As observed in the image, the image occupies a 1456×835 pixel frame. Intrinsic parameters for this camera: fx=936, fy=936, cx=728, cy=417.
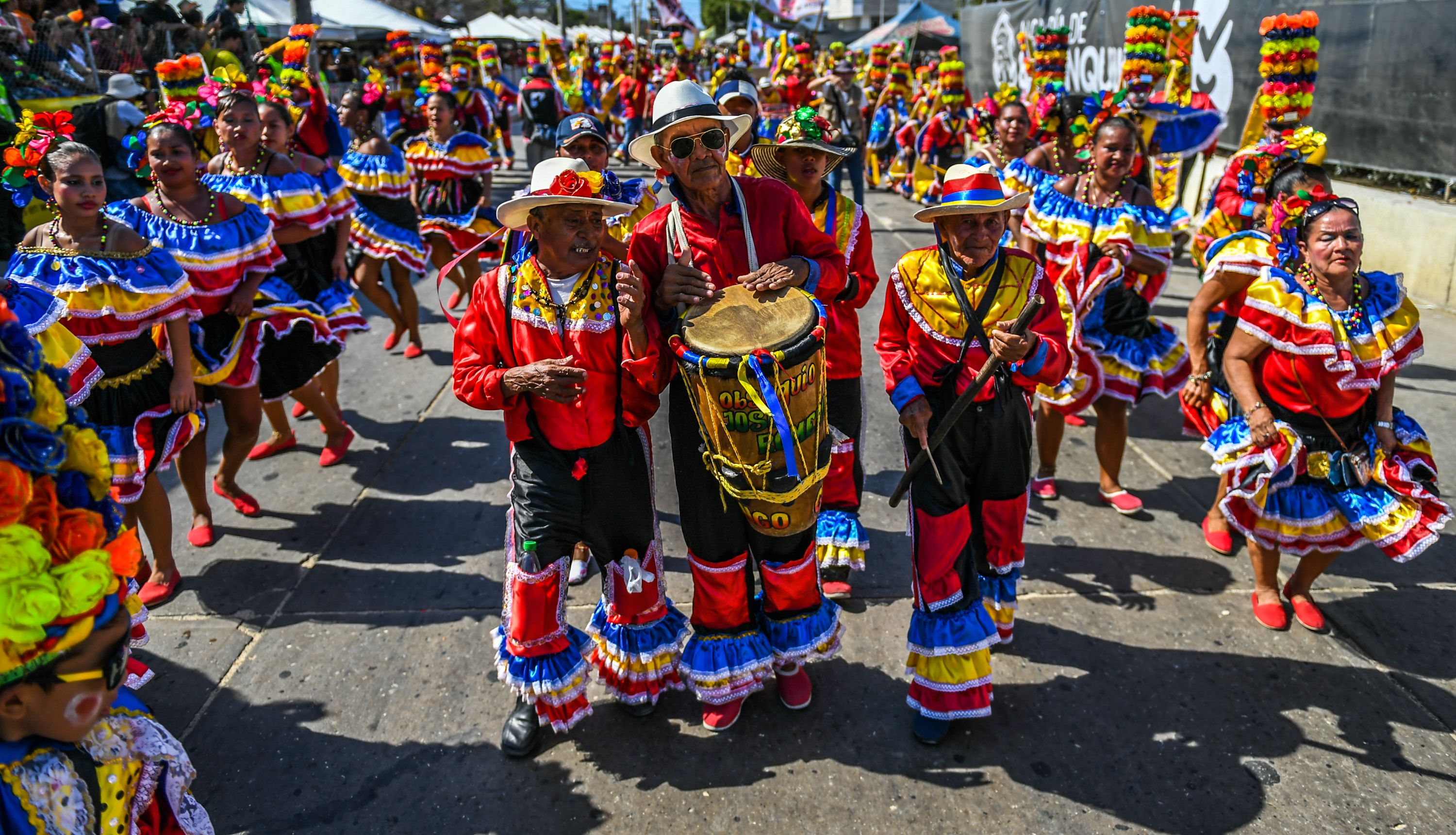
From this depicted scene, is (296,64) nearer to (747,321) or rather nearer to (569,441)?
(569,441)

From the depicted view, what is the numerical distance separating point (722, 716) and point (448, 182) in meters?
5.74

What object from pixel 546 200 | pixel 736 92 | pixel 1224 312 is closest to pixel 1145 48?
pixel 736 92

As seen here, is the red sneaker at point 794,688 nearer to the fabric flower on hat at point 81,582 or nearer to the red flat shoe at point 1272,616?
the red flat shoe at point 1272,616

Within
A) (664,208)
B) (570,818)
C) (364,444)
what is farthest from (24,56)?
(570,818)

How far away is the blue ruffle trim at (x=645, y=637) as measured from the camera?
337 centimetres

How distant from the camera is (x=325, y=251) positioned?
5.84 meters

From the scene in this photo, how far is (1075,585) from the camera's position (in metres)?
4.32

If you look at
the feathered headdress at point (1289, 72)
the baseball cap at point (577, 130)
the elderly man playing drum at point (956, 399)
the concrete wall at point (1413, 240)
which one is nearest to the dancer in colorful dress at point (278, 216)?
the baseball cap at point (577, 130)

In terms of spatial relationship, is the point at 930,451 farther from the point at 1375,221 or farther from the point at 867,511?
the point at 1375,221

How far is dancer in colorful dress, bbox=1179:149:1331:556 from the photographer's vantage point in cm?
398

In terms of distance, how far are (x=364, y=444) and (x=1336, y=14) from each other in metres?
10.1

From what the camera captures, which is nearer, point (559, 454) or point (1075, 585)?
point (559, 454)

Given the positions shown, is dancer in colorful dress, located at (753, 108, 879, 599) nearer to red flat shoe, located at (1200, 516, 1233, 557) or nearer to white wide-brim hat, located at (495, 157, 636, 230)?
white wide-brim hat, located at (495, 157, 636, 230)

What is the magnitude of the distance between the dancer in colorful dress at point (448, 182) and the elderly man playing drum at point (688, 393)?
4.69m
